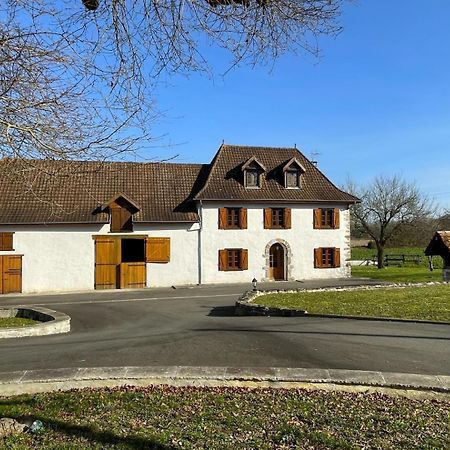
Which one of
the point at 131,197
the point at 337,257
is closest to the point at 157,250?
the point at 131,197

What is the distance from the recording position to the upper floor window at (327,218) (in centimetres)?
2950

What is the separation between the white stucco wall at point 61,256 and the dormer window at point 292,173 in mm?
8568

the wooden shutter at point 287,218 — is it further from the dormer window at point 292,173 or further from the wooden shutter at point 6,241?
the wooden shutter at point 6,241

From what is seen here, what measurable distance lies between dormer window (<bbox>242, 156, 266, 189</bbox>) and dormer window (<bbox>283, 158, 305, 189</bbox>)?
5.02 ft

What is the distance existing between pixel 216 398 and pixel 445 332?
7200 millimetres

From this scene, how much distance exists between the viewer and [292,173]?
29781 mm

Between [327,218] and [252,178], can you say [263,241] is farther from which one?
[327,218]

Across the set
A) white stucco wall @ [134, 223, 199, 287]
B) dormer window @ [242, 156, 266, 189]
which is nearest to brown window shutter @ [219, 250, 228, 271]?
white stucco wall @ [134, 223, 199, 287]

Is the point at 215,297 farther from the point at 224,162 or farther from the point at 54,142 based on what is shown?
the point at 54,142

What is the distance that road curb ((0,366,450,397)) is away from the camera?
20.6ft

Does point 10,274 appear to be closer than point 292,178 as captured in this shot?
Yes

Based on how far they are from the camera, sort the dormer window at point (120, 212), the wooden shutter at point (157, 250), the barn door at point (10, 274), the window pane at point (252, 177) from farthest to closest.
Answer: the window pane at point (252, 177)
the wooden shutter at point (157, 250)
the dormer window at point (120, 212)
the barn door at point (10, 274)

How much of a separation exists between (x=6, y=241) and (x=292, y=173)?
16.9m

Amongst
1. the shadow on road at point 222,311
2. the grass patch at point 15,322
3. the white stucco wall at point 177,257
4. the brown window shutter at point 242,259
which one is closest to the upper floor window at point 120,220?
the white stucco wall at point 177,257
